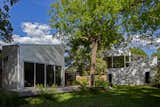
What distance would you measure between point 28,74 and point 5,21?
456 inches

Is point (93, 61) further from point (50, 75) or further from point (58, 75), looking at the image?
point (50, 75)

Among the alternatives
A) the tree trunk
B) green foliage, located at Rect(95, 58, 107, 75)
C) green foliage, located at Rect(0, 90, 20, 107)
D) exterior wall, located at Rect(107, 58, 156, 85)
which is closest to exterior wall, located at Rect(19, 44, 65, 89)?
the tree trunk

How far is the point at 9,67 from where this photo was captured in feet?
80.8

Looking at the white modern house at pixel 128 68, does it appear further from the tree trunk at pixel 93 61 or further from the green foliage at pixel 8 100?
the green foliage at pixel 8 100

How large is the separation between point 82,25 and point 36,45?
6873mm

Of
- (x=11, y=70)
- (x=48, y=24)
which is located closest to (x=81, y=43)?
(x=48, y=24)

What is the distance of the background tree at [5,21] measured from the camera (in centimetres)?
1345

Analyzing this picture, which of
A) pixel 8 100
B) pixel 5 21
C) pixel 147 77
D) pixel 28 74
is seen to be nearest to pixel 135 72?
pixel 147 77

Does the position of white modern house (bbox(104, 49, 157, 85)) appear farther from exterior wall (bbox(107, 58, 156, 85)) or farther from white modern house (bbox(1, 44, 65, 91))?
white modern house (bbox(1, 44, 65, 91))

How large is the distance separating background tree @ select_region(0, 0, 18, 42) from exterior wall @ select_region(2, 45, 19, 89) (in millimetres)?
7437

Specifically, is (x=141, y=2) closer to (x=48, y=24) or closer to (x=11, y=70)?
(x=11, y=70)

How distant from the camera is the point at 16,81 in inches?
953

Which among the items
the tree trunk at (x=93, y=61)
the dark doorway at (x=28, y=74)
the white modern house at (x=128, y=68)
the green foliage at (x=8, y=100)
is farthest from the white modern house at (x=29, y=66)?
the white modern house at (x=128, y=68)

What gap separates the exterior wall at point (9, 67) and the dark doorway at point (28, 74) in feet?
3.50
